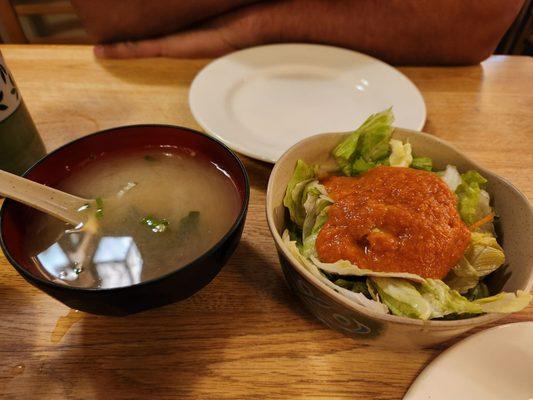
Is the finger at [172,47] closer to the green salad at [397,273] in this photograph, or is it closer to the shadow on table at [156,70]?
the shadow on table at [156,70]

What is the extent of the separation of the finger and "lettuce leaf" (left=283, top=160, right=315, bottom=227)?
1.08m

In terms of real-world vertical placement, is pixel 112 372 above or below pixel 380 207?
below

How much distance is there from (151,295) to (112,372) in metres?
0.22

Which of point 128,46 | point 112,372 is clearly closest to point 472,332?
point 112,372

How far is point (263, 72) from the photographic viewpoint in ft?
5.29

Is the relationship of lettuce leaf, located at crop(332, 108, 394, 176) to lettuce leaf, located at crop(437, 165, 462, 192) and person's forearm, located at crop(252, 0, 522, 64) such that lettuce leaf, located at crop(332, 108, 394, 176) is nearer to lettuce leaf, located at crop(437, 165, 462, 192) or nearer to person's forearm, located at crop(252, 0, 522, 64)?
lettuce leaf, located at crop(437, 165, 462, 192)

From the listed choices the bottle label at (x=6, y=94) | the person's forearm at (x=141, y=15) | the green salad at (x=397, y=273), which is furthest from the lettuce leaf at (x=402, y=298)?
the person's forearm at (x=141, y=15)

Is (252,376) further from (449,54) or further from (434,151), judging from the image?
(449,54)

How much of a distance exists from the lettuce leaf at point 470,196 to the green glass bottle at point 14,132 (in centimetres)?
112

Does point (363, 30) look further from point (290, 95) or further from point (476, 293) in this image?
point (476, 293)

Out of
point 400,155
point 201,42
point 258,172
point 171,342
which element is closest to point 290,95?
point 258,172

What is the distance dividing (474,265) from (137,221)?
0.72 meters

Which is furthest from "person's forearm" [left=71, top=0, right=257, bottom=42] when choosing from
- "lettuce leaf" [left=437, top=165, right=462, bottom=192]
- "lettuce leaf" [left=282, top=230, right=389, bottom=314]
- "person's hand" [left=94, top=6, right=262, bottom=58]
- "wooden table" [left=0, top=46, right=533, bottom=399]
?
"lettuce leaf" [left=282, top=230, right=389, bottom=314]

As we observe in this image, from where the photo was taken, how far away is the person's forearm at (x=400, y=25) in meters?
1.68
